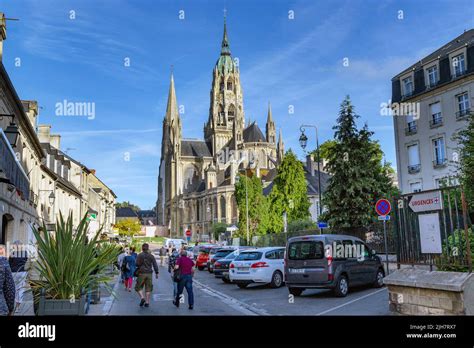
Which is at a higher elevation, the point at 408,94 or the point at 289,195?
the point at 408,94

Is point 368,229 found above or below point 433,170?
below

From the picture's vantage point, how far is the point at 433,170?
3056 cm

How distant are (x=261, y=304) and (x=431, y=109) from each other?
2417 cm

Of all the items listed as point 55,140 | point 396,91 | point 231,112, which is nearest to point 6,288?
point 396,91

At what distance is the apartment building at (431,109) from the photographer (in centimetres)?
2862

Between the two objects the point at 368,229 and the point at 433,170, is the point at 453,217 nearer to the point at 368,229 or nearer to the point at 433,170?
the point at 368,229

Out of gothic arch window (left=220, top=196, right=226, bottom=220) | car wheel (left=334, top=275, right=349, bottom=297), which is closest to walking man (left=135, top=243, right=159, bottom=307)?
car wheel (left=334, top=275, right=349, bottom=297)

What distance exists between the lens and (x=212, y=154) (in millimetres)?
123125

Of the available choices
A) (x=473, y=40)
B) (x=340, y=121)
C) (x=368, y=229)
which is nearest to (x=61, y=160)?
(x=340, y=121)

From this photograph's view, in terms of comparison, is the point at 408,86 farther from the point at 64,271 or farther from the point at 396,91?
the point at 64,271

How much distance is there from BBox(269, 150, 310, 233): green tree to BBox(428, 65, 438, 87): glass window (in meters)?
17.5

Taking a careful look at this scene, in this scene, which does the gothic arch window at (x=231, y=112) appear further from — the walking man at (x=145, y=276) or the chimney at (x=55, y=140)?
the walking man at (x=145, y=276)

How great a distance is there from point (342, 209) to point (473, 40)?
1413cm

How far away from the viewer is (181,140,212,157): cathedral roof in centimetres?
12412
